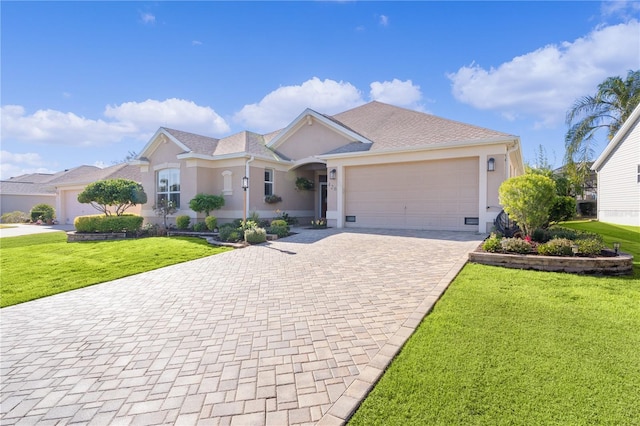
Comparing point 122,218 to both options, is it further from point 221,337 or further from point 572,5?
point 572,5

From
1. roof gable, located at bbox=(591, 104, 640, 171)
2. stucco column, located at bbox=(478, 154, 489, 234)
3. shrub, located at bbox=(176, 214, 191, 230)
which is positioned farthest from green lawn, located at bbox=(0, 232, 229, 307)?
roof gable, located at bbox=(591, 104, 640, 171)

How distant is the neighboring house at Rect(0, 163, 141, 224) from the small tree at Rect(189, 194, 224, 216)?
27.1 feet

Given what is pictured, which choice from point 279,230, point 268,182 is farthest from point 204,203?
point 279,230

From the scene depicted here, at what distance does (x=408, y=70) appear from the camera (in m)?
15.4

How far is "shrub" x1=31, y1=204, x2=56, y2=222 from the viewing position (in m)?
26.2

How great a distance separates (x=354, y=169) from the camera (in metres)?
15.2

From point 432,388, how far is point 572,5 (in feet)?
44.2

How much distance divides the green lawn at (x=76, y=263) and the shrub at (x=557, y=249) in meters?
9.22

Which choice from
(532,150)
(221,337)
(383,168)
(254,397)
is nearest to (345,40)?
(383,168)

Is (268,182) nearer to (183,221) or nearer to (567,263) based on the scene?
(183,221)

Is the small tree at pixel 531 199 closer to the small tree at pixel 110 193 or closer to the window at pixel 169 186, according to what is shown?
the window at pixel 169 186

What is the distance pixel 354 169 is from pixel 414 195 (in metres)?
3.23

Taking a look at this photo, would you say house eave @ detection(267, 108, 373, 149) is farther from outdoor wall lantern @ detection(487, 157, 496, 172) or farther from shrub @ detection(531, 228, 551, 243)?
shrub @ detection(531, 228, 551, 243)

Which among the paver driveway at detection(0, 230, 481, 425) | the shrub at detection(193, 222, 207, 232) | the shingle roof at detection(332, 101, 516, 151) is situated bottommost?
the paver driveway at detection(0, 230, 481, 425)
